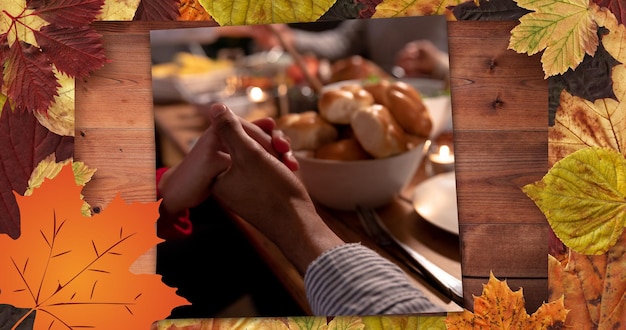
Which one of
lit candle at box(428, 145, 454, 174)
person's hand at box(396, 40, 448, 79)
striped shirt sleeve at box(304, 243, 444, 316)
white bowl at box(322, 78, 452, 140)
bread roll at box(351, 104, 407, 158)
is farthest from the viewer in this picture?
person's hand at box(396, 40, 448, 79)

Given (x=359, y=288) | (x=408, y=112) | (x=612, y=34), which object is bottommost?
(x=359, y=288)

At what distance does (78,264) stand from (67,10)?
0.28 meters

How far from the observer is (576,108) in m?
0.56

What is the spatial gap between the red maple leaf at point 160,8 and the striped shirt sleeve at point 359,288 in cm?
31

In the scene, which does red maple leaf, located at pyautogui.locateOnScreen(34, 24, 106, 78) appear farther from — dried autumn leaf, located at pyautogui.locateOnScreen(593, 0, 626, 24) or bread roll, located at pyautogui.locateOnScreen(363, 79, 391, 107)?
dried autumn leaf, located at pyautogui.locateOnScreen(593, 0, 626, 24)

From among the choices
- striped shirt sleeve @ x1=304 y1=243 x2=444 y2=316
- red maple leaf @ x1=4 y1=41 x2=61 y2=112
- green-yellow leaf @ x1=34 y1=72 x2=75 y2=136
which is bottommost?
striped shirt sleeve @ x1=304 y1=243 x2=444 y2=316

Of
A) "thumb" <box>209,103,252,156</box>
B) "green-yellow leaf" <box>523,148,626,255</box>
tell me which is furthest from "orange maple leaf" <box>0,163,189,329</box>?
"green-yellow leaf" <box>523,148,626,255</box>

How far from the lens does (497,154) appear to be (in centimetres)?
57

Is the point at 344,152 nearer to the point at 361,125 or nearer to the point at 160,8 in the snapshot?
the point at 361,125

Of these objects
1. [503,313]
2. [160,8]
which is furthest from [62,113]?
[503,313]

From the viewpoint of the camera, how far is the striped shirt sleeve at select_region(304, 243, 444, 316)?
0.55m

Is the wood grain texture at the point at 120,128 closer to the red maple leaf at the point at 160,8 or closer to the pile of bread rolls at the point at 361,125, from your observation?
the red maple leaf at the point at 160,8

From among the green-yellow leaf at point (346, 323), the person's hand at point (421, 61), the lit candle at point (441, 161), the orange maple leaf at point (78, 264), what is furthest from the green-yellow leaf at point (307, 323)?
the person's hand at point (421, 61)

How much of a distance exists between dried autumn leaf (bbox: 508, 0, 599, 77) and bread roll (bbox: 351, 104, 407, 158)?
18cm
